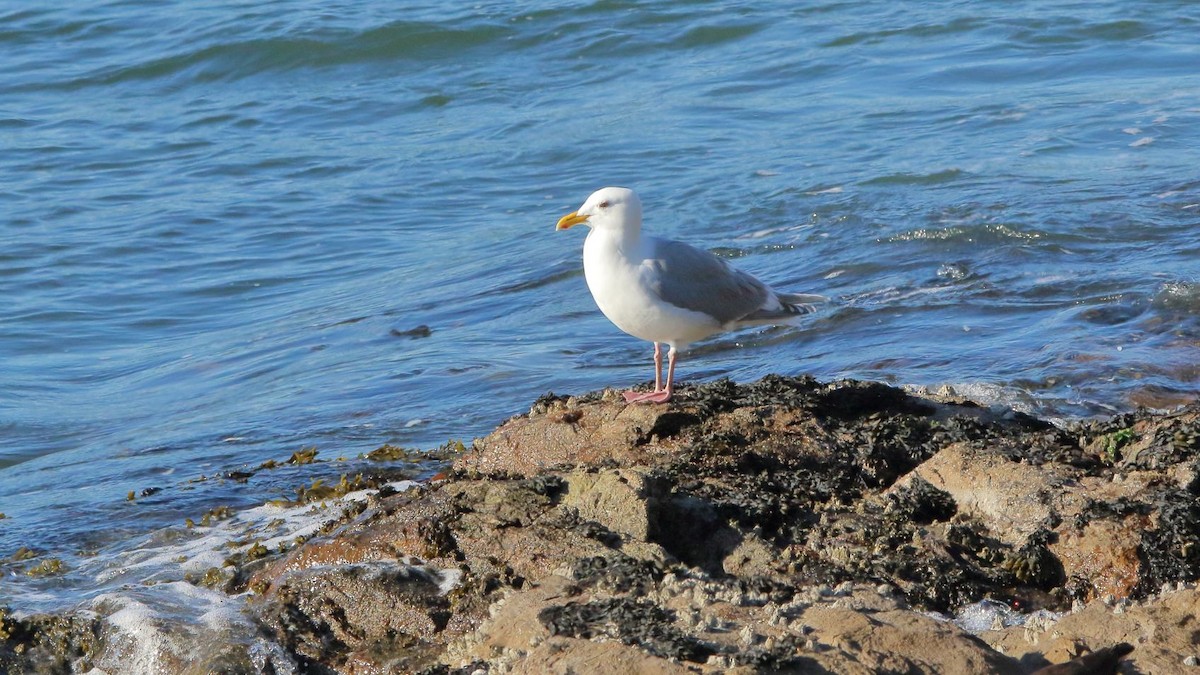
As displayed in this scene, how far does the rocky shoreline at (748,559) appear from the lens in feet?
10.9

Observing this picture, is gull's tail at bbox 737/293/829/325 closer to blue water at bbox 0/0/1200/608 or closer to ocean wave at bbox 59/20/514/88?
blue water at bbox 0/0/1200/608

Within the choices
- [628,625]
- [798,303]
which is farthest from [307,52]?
[628,625]

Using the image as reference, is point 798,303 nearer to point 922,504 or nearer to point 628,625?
point 922,504

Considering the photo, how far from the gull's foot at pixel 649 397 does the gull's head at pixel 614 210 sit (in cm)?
69

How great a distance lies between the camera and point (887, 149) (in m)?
12.3

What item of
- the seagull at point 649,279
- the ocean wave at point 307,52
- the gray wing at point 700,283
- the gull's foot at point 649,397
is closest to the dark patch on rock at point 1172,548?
the gull's foot at point 649,397

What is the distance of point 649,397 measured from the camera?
5.27m

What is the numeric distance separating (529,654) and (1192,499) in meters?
Answer: 2.14

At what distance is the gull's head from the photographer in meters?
5.56

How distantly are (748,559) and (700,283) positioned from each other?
69.1 inches

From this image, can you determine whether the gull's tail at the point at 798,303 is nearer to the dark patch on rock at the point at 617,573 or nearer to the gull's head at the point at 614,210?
the gull's head at the point at 614,210

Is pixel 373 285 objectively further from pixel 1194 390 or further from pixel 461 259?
pixel 1194 390

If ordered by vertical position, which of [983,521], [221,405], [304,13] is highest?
[304,13]

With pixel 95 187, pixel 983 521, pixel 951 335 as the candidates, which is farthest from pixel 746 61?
pixel 983 521
